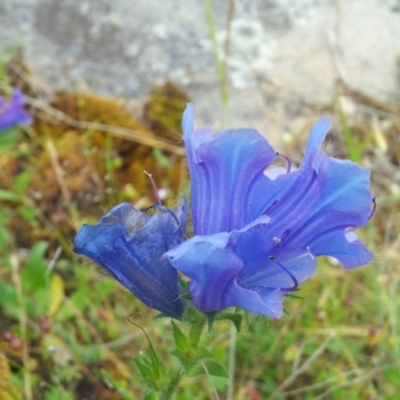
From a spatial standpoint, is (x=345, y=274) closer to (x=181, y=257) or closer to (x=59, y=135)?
(x=59, y=135)

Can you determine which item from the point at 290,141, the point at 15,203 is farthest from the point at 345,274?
the point at 15,203

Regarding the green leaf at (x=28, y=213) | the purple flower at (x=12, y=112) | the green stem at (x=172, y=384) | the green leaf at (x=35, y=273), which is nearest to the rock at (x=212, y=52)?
the purple flower at (x=12, y=112)

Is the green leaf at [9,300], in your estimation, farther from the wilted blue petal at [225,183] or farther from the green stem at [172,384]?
the wilted blue petal at [225,183]

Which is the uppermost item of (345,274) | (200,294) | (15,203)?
(200,294)

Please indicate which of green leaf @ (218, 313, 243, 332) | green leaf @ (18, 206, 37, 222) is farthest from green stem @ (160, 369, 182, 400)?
green leaf @ (18, 206, 37, 222)

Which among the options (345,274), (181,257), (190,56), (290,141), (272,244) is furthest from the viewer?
(190,56)

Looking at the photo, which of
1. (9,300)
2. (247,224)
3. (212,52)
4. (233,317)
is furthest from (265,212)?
(212,52)
